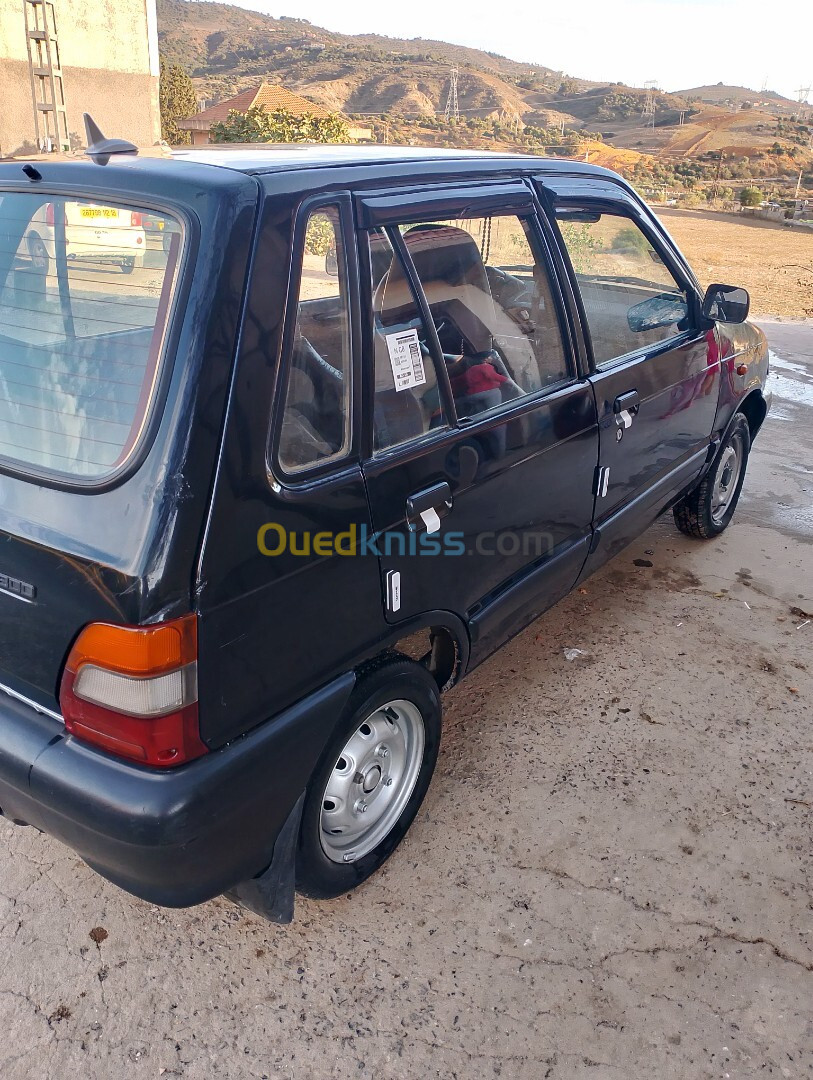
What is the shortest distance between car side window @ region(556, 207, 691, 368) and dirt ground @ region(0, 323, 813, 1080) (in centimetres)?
142

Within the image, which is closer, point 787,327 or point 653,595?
point 653,595

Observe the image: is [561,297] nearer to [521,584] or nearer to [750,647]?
[521,584]

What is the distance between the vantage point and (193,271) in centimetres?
165

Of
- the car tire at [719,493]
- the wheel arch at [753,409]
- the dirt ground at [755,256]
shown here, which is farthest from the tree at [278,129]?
the car tire at [719,493]

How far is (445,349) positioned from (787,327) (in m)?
10.2

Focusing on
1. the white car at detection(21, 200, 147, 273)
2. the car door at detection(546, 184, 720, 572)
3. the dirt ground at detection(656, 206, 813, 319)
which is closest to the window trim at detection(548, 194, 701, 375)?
the car door at detection(546, 184, 720, 572)

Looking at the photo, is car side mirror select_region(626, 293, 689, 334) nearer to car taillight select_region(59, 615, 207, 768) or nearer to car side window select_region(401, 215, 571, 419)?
car side window select_region(401, 215, 571, 419)

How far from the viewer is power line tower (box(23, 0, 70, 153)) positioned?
16.0m

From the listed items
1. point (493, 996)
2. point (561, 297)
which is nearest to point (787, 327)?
point (561, 297)

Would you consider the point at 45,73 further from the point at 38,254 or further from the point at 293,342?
the point at 293,342

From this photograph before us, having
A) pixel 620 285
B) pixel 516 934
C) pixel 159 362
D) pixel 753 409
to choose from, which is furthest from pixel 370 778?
pixel 753 409

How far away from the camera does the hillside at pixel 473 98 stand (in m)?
69.3

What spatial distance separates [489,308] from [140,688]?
177 cm

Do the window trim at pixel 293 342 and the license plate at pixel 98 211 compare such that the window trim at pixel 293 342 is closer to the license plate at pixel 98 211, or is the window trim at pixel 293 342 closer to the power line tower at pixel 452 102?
the license plate at pixel 98 211
